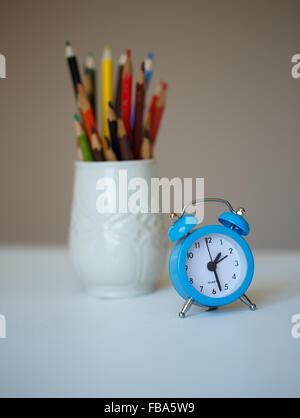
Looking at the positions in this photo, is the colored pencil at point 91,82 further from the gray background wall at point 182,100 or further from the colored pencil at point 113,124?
the gray background wall at point 182,100

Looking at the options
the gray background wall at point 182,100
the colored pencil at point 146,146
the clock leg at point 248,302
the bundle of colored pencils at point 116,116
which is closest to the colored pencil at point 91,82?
the bundle of colored pencils at point 116,116

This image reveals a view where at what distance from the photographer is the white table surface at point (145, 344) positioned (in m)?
0.50

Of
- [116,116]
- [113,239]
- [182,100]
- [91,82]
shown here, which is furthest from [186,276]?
[182,100]

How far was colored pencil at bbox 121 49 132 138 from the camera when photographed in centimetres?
79

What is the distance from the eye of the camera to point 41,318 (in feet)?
2.37

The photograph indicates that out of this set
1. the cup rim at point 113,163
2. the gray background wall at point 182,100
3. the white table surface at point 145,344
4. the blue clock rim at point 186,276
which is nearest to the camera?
the white table surface at point 145,344

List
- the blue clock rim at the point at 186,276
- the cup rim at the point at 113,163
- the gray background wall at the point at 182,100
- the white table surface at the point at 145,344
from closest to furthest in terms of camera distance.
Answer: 1. the white table surface at the point at 145,344
2. the blue clock rim at the point at 186,276
3. the cup rim at the point at 113,163
4. the gray background wall at the point at 182,100

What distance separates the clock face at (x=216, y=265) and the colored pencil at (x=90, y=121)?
0.21 metres

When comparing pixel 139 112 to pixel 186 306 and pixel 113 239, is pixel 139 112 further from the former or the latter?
pixel 186 306

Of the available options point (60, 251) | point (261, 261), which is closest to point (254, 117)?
point (261, 261)

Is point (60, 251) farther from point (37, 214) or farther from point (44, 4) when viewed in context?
point (44, 4)

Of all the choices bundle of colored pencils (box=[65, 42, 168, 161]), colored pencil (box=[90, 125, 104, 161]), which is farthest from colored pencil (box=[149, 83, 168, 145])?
colored pencil (box=[90, 125, 104, 161])

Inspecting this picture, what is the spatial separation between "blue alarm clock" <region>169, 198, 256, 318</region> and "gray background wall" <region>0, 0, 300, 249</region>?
0.64m
